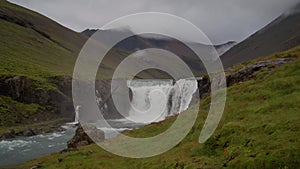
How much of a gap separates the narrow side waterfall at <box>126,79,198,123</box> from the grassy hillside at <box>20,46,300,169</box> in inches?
2176

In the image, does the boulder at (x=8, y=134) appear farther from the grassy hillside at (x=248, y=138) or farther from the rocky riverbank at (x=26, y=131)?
the grassy hillside at (x=248, y=138)

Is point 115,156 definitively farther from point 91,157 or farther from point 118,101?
point 118,101

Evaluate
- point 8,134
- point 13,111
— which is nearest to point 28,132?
point 8,134

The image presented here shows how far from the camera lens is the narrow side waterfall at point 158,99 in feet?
288

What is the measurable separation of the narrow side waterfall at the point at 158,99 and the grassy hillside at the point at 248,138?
55266 mm

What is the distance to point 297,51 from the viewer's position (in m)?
33.8

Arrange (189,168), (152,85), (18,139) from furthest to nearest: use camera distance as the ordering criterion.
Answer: (152,85)
(18,139)
(189,168)

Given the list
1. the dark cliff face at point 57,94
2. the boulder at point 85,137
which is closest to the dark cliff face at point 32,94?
the dark cliff face at point 57,94

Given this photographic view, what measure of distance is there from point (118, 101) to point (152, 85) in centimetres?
1349

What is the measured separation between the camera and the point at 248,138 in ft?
55.3

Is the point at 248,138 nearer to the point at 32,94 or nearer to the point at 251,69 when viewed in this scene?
the point at 251,69

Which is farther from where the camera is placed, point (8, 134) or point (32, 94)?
point (32, 94)

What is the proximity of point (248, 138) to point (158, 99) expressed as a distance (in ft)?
298

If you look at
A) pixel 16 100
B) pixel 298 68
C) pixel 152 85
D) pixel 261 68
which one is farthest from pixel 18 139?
pixel 152 85
